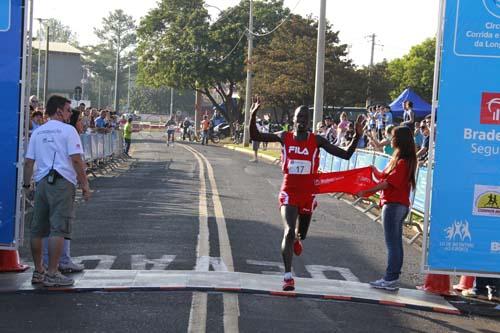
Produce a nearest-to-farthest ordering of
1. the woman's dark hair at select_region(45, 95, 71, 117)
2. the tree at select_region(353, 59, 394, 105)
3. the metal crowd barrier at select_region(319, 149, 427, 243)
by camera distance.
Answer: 1. the woman's dark hair at select_region(45, 95, 71, 117)
2. the metal crowd barrier at select_region(319, 149, 427, 243)
3. the tree at select_region(353, 59, 394, 105)

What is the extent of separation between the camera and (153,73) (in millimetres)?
72875

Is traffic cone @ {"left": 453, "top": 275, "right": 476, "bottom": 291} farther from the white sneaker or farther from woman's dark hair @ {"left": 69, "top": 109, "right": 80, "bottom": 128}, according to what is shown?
woman's dark hair @ {"left": 69, "top": 109, "right": 80, "bottom": 128}

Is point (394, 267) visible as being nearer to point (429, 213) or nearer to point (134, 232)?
point (429, 213)

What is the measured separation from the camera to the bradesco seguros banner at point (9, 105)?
9.02 meters

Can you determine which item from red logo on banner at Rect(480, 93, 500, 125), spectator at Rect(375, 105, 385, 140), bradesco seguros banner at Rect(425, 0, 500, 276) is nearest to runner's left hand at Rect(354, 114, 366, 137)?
bradesco seguros banner at Rect(425, 0, 500, 276)

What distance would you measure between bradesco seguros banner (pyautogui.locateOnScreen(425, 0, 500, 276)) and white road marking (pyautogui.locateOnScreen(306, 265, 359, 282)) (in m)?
1.42

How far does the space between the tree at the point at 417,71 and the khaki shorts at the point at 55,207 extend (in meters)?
64.1

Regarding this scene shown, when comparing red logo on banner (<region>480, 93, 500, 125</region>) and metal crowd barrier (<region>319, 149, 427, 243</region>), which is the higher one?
red logo on banner (<region>480, 93, 500, 125</region>)

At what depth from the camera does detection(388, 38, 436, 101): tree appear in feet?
240

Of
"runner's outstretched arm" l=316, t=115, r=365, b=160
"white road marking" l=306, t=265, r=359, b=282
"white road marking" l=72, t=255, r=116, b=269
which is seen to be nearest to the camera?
"runner's outstretched arm" l=316, t=115, r=365, b=160

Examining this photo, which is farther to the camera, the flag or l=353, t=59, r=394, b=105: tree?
l=353, t=59, r=394, b=105: tree

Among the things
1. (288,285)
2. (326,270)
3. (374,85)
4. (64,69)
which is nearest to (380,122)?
(326,270)

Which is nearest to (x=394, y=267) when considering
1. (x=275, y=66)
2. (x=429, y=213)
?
(x=429, y=213)

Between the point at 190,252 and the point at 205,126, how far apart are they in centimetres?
4631
